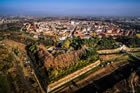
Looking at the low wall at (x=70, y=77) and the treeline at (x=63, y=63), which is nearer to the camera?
the low wall at (x=70, y=77)

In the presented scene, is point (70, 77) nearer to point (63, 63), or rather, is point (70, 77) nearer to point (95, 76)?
point (63, 63)

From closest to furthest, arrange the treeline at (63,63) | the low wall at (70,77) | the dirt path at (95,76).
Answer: the low wall at (70,77)
the dirt path at (95,76)
the treeline at (63,63)

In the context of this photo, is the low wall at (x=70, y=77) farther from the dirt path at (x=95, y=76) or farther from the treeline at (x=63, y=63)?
the dirt path at (x=95, y=76)

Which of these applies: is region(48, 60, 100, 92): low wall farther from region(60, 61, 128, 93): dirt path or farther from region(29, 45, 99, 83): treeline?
region(60, 61, 128, 93): dirt path

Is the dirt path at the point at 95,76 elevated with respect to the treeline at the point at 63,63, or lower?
lower

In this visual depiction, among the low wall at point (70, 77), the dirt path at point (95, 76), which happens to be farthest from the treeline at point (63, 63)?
the dirt path at point (95, 76)

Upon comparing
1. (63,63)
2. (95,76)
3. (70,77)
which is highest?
(63,63)

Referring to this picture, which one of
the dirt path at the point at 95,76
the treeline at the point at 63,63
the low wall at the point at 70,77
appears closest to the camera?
the low wall at the point at 70,77

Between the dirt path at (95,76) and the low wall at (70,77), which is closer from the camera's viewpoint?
the low wall at (70,77)

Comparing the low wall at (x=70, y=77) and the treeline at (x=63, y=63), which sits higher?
the treeline at (x=63, y=63)

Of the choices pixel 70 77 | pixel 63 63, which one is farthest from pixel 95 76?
pixel 63 63

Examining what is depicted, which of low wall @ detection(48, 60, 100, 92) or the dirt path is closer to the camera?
low wall @ detection(48, 60, 100, 92)

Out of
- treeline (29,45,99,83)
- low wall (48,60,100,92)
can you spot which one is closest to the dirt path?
low wall (48,60,100,92)
